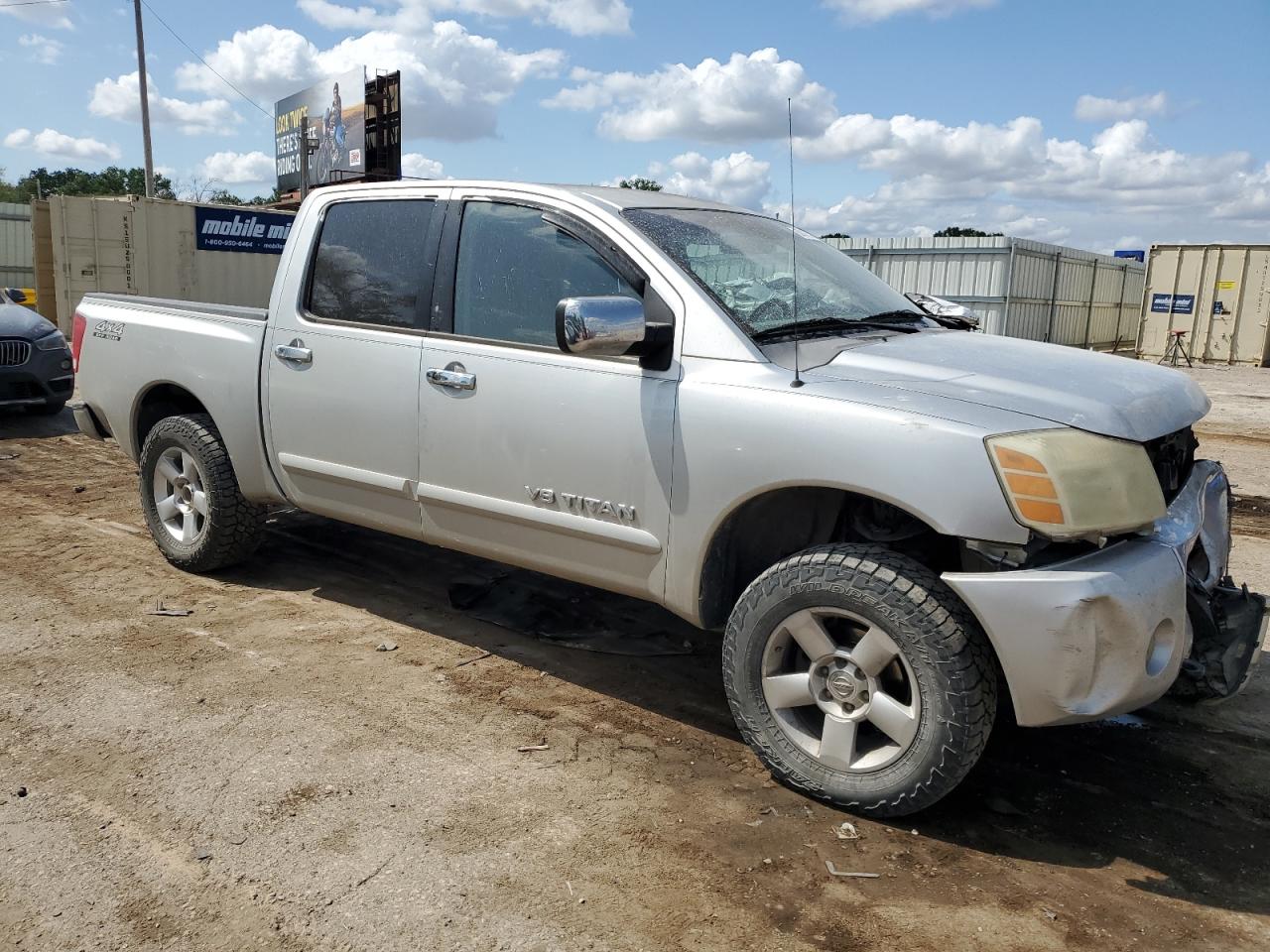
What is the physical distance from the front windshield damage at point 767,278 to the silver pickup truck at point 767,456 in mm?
16

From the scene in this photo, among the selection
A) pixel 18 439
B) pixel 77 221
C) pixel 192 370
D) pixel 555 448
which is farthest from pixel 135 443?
pixel 77 221

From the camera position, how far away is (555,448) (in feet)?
12.2

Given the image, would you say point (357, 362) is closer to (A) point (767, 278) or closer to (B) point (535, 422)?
(B) point (535, 422)

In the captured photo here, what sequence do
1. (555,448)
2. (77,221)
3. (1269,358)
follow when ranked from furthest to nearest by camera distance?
(1269,358), (77,221), (555,448)

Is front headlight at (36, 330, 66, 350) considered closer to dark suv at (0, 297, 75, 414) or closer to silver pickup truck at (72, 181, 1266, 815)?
dark suv at (0, 297, 75, 414)

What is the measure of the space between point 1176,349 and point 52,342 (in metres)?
21.1

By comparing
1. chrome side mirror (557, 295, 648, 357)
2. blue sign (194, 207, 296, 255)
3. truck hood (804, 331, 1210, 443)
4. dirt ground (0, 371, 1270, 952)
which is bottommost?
dirt ground (0, 371, 1270, 952)

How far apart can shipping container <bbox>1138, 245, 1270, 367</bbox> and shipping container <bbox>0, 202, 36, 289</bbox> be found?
26889 mm

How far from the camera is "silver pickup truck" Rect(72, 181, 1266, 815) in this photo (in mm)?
2879

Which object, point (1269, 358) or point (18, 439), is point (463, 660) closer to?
point (18, 439)

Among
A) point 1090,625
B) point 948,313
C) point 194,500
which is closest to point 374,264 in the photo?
point 194,500

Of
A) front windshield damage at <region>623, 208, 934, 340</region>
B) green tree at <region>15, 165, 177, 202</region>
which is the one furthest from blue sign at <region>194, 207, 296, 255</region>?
green tree at <region>15, 165, 177, 202</region>

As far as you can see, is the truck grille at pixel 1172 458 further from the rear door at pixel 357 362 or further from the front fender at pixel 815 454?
the rear door at pixel 357 362

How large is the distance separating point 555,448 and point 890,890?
5.85 ft
